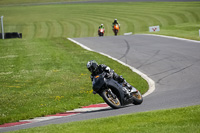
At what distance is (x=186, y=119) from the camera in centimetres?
831

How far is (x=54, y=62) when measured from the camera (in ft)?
73.3

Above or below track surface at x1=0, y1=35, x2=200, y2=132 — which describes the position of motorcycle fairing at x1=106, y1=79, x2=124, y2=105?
above

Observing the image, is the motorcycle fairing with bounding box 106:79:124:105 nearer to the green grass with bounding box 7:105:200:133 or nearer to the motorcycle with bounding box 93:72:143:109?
the motorcycle with bounding box 93:72:143:109

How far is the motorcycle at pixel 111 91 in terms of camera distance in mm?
11094

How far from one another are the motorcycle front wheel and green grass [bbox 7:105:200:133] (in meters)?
1.82

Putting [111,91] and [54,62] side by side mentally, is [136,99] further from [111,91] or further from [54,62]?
[54,62]

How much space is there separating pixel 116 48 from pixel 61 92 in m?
11.9

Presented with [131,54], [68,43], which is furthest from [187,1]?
[131,54]

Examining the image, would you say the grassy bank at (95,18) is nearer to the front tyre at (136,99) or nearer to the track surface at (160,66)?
the track surface at (160,66)

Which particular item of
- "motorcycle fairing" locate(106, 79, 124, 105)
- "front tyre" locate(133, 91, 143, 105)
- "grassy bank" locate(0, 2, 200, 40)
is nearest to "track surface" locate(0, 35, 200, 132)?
"front tyre" locate(133, 91, 143, 105)

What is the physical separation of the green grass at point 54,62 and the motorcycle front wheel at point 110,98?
82.8 inches

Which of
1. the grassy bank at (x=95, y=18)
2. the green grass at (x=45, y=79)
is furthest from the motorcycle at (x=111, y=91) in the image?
the grassy bank at (x=95, y=18)

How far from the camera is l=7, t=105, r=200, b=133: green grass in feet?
25.1

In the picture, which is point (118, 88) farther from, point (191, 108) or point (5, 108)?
point (5, 108)
